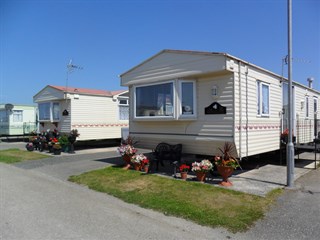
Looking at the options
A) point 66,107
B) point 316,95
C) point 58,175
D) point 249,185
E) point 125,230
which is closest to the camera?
point 125,230

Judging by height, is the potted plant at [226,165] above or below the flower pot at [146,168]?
above

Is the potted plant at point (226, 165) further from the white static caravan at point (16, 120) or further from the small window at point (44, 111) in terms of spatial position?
the white static caravan at point (16, 120)

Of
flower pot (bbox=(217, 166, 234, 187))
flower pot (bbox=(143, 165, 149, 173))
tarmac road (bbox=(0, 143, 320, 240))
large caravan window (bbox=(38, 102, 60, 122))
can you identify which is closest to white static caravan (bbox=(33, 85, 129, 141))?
large caravan window (bbox=(38, 102, 60, 122))

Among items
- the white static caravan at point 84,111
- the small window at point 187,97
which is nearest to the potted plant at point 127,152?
the small window at point 187,97

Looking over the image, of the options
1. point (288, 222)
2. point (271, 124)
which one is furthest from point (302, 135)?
point (288, 222)

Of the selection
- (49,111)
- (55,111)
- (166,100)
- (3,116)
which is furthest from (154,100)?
(3,116)

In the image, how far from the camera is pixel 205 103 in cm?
802

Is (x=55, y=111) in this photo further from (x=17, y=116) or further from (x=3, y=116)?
A: (x=3, y=116)

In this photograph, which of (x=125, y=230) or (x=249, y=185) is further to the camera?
(x=249, y=185)

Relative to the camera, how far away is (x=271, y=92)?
363 inches

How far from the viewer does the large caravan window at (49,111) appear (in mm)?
16445

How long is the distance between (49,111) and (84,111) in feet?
8.33

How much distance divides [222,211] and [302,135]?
7.45m

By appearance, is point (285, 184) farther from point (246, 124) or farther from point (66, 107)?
point (66, 107)
